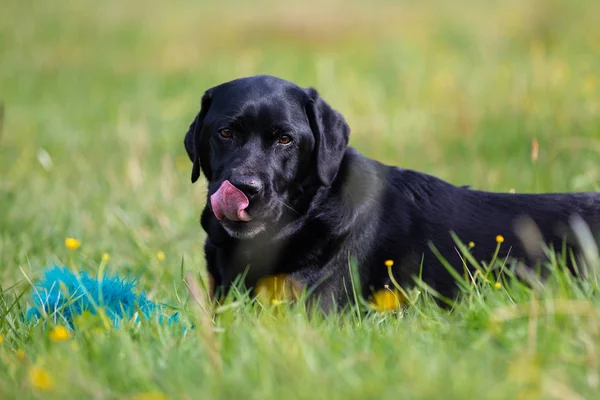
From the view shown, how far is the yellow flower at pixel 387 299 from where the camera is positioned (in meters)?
3.21

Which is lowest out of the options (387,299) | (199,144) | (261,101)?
(387,299)

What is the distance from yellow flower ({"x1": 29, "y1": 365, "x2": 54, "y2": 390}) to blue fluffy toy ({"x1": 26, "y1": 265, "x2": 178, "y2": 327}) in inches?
32.6

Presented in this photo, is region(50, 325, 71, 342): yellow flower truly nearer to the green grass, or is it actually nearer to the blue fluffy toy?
the green grass

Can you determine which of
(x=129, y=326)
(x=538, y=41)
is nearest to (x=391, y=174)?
(x=129, y=326)

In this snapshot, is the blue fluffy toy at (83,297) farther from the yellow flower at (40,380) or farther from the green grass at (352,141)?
the yellow flower at (40,380)

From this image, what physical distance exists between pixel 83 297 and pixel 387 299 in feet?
4.10

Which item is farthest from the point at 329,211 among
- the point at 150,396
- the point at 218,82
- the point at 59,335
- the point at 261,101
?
the point at 218,82

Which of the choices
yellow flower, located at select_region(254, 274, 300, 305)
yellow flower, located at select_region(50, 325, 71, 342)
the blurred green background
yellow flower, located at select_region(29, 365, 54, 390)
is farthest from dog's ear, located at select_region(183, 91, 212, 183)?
yellow flower, located at select_region(29, 365, 54, 390)

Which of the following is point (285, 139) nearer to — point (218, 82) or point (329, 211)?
point (329, 211)

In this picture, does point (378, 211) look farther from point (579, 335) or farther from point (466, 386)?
point (466, 386)

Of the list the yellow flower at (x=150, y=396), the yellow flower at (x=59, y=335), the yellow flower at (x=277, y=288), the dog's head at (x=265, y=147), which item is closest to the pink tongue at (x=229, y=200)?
the dog's head at (x=265, y=147)

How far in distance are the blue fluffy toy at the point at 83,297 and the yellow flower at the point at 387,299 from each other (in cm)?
91

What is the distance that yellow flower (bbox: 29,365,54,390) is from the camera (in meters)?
2.09

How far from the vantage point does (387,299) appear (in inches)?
130
